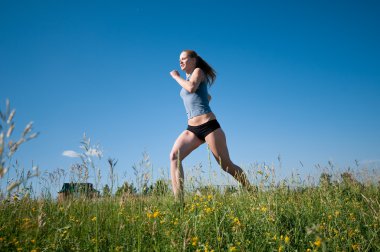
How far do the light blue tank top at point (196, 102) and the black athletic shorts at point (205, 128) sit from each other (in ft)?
0.67

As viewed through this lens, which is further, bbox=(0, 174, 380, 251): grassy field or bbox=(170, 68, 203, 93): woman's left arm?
bbox=(170, 68, 203, 93): woman's left arm

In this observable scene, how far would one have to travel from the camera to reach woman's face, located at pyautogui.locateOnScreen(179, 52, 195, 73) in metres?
5.27

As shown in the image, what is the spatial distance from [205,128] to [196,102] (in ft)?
1.54

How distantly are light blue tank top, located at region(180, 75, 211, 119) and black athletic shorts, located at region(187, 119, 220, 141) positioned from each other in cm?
21

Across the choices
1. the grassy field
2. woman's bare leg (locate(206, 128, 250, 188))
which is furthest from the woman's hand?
the grassy field

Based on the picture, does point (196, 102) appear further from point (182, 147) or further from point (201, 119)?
point (182, 147)

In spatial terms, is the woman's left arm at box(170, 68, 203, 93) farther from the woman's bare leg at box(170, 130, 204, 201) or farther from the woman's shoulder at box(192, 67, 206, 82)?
the woman's bare leg at box(170, 130, 204, 201)

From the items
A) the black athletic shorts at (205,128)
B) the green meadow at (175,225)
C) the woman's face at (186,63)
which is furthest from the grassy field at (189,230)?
the woman's face at (186,63)

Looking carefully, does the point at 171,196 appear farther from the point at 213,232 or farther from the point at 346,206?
the point at 346,206

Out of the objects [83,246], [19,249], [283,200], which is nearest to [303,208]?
[283,200]

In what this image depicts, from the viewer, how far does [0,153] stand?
38.6 inches

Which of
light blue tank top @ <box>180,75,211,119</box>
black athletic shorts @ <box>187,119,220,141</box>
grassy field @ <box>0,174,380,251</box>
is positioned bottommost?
grassy field @ <box>0,174,380,251</box>

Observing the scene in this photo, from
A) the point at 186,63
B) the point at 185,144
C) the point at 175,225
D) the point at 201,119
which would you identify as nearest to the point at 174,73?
the point at 186,63

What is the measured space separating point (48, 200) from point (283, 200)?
3.19 meters
